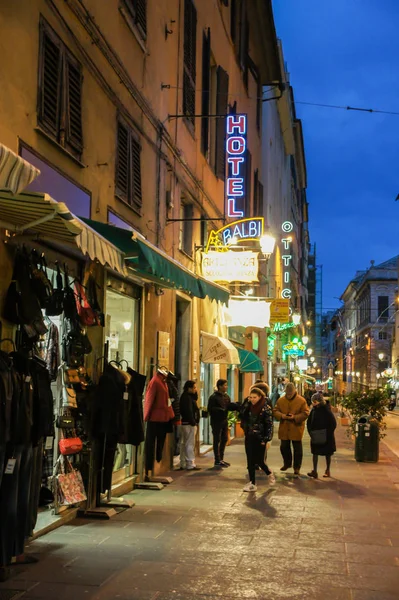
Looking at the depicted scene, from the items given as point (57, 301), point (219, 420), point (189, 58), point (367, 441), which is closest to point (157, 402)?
point (219, 420)

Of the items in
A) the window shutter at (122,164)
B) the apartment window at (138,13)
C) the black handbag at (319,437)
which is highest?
the apartment window at (138,13)

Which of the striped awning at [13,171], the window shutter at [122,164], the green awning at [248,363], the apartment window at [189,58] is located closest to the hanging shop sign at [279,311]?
the green awning at [248,363]

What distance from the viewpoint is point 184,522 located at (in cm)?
907

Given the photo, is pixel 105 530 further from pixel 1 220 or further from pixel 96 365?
pixel 1 220

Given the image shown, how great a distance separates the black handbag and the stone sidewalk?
82.9 inches

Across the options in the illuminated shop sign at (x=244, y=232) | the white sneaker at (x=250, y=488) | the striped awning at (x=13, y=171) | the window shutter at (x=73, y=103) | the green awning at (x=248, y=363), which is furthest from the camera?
the green awning at (x=248, y=363)

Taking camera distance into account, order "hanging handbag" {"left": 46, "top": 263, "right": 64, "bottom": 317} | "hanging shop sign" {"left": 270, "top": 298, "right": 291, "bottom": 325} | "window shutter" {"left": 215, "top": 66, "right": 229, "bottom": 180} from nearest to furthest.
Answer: "hanging handbag" {"left": 46, "top": 263, "right": 64, "bottom": 317} < "window shutter" {"left": 215, "top": 66, "right": 229, "bottom": 180} < "hanging shop sign" {"left": 270, "top": 298, "right": 291, "bottom": 325}

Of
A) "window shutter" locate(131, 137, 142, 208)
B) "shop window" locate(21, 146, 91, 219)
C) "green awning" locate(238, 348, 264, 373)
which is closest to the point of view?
"shop window" locate(21, 146, 91, 219)

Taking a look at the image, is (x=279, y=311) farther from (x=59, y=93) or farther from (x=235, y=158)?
(x=59, y=93)

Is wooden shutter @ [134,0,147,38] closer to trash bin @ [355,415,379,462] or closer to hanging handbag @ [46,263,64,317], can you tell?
hanging handbag @ [46,263,64,317]

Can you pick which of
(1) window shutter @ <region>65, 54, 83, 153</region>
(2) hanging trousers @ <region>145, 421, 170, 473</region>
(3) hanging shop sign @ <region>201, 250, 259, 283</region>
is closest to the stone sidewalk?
(2) hanging trousers @ <region>145, 421, 170, 473</region>

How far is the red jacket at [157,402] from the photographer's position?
1226cm

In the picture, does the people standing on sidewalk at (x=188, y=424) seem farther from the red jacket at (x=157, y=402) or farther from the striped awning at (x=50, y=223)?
the striped awning at (x=50, y=223)

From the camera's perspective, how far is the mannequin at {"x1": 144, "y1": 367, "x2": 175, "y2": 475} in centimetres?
1221
